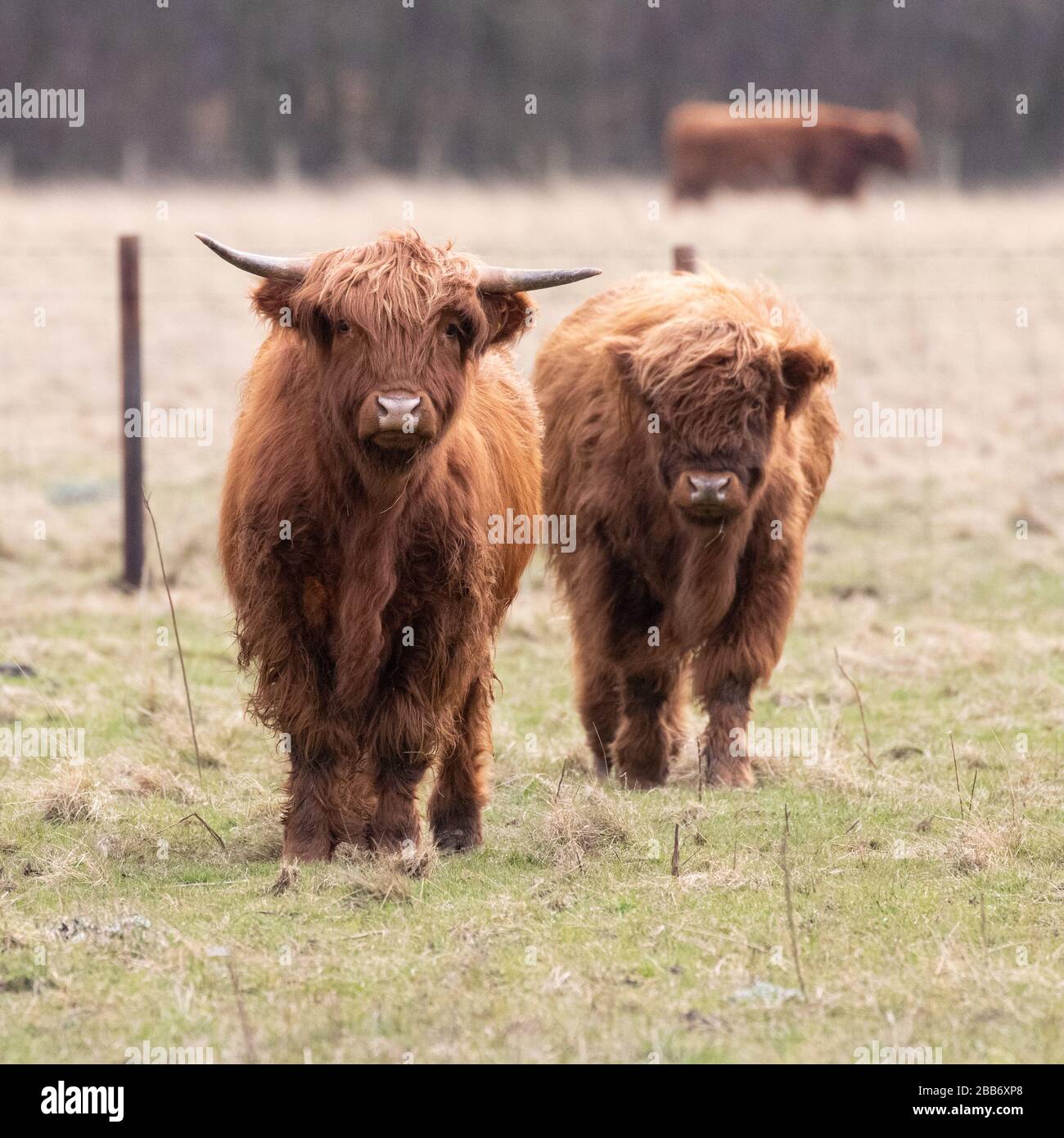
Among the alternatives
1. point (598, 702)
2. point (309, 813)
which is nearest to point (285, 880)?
point (309, 813)

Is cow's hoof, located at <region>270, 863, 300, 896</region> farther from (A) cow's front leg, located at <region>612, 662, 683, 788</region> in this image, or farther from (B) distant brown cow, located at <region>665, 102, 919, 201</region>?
(B) distant brown cow, located at <region>665, 102, 919, 201</region>

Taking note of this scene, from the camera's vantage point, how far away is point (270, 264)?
4.80m

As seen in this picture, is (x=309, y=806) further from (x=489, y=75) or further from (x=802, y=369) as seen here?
(x=489, y=75)

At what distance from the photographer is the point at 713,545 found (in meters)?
5.96

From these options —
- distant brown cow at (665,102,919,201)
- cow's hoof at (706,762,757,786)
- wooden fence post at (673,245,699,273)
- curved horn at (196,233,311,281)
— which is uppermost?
distant brown cow at (665,102,919,201)

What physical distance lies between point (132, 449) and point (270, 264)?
452 cm

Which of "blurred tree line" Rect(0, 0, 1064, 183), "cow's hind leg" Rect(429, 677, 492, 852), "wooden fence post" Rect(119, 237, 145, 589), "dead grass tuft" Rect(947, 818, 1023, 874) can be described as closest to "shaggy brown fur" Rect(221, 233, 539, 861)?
"cow's hind leg" Rect(429, 677, 492, 852)

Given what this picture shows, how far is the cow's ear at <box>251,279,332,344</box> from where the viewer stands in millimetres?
4727

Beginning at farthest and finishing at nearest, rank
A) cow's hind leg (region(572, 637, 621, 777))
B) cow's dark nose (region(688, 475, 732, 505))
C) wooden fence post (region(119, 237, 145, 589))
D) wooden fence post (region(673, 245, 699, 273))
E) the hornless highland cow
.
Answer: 1. wooden fence post (region(673, 245, 699, 273))
2. wooden fence post (region(119, 237, 145, 589))
3. cow's hind leg (region(572, 637, 621, 777))
4. cow's dark nose (region(688, 475, 732, 505))
5. the hornless highland cow

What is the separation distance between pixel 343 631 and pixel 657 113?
34856mm

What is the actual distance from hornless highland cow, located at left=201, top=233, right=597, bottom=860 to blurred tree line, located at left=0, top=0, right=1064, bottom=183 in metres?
30.6

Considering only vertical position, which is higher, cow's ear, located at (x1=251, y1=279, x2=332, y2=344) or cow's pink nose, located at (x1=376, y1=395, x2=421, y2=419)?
cow's ear, located at (x1=251, y1=279, x2=332, y2=344)

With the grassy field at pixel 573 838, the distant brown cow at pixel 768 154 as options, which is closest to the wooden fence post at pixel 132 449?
the grassy field at pixel 573 838
